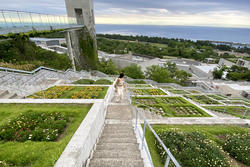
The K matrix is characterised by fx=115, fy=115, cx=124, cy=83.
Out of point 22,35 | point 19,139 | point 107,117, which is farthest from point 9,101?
point 22,35

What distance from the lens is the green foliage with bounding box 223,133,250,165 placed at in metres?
4.55

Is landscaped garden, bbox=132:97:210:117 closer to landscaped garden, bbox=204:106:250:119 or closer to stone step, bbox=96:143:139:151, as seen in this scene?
landscaped garden, bbox=204:106:250:119

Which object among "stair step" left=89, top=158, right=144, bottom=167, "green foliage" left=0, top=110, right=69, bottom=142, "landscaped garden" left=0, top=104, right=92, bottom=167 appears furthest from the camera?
"green foliage" left=0, top=110, right=69, bottom=142

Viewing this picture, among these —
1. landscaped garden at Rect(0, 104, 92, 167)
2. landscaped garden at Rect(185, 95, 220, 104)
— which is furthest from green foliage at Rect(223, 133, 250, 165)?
landscaped garden at Rect(185, 95, 220, 104)

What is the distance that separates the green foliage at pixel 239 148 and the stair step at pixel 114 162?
434cm

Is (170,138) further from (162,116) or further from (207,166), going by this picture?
(162,116)

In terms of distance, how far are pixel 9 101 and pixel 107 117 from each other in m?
4.67

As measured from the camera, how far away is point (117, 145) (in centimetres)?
402

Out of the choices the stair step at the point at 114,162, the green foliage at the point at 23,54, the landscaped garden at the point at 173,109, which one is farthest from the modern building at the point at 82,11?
the stair step at the point at 114,162

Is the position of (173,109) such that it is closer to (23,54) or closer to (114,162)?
(114,162)

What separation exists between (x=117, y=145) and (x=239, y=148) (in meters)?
5.09

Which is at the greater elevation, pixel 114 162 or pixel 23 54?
pixel 23 54

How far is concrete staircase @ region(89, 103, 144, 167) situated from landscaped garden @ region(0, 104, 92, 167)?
3.60 feet

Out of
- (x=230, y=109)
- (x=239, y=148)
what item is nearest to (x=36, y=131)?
(x=239, y=148)
